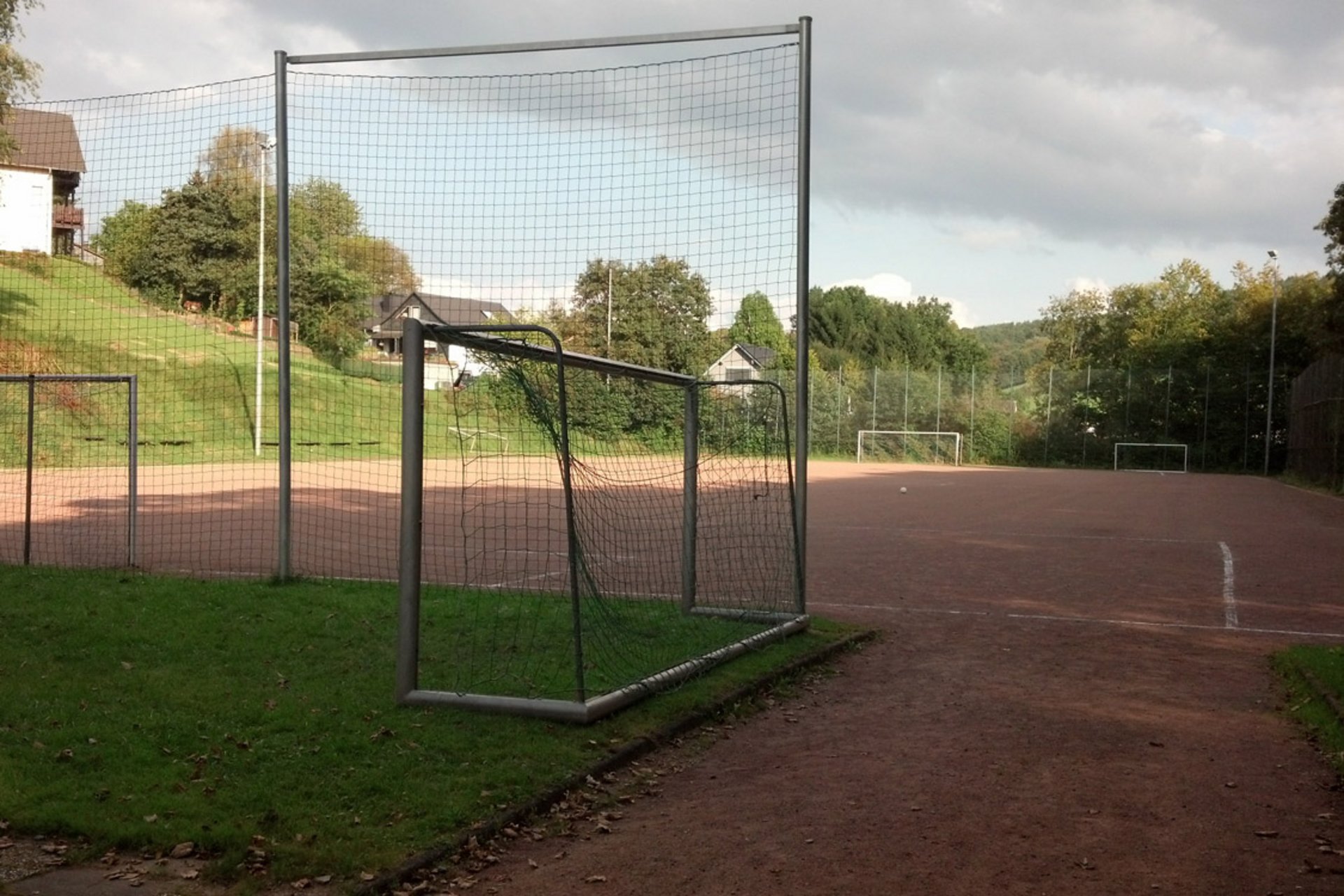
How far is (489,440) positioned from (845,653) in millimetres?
3093

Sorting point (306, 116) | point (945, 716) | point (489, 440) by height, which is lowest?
point (945, 716)

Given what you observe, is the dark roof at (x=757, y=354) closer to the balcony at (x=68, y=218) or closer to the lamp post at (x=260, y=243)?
the lamp post at (x=260, y=243)

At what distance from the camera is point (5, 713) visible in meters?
5.80

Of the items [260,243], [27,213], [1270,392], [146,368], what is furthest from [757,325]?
[1270,392]

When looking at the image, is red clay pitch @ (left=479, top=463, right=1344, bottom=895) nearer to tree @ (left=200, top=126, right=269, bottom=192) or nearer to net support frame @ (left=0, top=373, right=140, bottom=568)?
net support frame @ (left=0, top=373, right=140, bottom=568)

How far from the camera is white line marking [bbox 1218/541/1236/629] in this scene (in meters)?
10.6

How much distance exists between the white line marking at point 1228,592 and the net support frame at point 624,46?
357 centimetres

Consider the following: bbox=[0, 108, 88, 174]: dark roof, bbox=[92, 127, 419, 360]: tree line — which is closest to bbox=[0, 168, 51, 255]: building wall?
bbox=[0, 108, 88, 174]: dark roof

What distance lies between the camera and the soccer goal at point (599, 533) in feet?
21.0

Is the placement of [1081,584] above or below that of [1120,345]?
below

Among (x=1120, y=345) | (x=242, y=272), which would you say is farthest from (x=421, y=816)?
(x=1120, y=345)

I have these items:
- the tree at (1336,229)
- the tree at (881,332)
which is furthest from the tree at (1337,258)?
the tree at (881,332)

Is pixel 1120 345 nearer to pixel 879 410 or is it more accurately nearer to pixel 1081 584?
pixel 879 410

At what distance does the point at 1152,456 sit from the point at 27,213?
4436 cm
